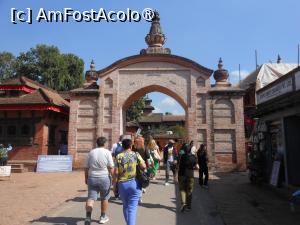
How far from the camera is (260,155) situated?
13617 mm

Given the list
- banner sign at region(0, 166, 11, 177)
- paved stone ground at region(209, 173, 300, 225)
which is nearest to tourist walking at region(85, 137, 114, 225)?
paved stone ground at region(209, 173, 300, 225)

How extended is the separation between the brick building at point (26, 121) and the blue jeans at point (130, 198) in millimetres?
16944

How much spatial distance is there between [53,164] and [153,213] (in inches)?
545

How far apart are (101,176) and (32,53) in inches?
1579

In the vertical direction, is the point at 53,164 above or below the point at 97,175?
below

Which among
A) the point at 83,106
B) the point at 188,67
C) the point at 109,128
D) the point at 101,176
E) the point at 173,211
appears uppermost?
the point at 188,67

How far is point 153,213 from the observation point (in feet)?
26.1

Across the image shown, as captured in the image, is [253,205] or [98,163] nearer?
[98,163]

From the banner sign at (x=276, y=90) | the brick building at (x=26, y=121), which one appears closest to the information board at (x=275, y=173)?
the banner sign at (x=276, y=90)

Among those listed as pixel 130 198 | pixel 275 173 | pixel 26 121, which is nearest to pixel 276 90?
pixel 275 173

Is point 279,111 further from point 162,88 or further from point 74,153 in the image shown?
point 74,153

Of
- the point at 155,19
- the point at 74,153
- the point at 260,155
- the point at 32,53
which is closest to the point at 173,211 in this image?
the point at 260,155

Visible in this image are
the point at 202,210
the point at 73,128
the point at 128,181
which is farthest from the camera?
the point at 73,128

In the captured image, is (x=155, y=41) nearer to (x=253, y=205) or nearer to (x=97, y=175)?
(x=253, y=205)
